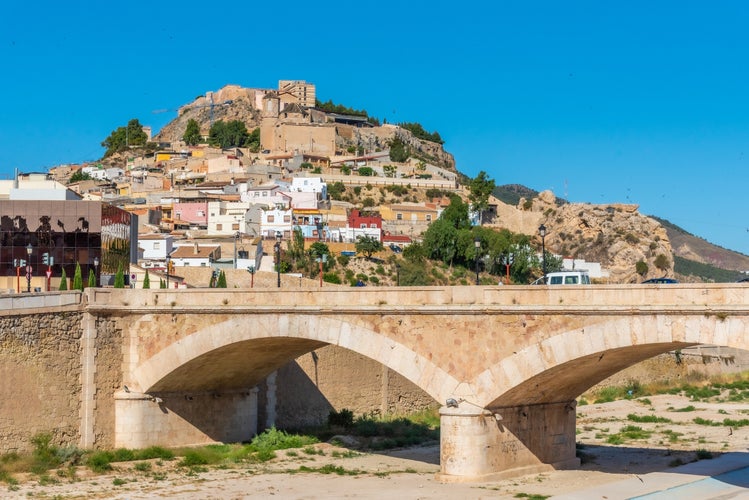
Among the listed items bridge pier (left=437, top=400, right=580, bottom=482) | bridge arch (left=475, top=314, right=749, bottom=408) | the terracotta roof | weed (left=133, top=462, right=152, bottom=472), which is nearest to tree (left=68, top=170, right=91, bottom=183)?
the terracotta roof

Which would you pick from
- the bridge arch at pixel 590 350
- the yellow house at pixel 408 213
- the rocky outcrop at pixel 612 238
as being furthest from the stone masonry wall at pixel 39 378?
the yellow house at pixel 408 213

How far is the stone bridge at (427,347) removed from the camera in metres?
22.5

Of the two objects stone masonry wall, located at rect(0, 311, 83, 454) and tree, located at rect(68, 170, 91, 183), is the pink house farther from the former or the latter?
stone masonry wall, located at rect(0, 311, 83, 454)

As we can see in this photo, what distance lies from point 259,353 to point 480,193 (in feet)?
279

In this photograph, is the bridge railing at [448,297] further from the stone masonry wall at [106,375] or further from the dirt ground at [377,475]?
the dirt ground at [377,475]

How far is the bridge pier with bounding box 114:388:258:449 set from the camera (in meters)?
29.6

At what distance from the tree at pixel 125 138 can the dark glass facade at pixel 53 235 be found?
4154 inches

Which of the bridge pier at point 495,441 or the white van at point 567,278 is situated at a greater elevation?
the white van at point 567,278

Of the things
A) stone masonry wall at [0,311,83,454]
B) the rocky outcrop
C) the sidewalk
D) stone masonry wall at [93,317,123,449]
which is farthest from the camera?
the rocky outcrop

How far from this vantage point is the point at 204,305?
28781mm

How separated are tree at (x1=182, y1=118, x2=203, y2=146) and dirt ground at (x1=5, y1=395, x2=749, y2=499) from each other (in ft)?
375

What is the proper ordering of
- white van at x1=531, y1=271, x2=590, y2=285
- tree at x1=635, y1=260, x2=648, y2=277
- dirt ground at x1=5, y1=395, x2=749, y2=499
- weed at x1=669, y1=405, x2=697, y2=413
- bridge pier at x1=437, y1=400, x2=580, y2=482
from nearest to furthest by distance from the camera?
dirt ground at x1=5, y1=395, x2=749, y2=499
bridge pier at x1=437, y1=400, x2=580, y2=482
white van at x1=531, y1=271, x2=590, y2=285
weed at x1=669, y1=405, x2=697, y2=413
tree at x1=635, y1=260, x2=648, y2=277

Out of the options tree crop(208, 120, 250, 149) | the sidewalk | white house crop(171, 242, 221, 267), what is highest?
tree crop(208, 120, 250, 149)

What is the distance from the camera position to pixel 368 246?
90.0 metres
